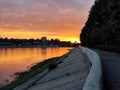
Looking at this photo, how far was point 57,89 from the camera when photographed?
48.2 ft

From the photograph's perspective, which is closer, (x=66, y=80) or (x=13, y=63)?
(x=66, y=80)

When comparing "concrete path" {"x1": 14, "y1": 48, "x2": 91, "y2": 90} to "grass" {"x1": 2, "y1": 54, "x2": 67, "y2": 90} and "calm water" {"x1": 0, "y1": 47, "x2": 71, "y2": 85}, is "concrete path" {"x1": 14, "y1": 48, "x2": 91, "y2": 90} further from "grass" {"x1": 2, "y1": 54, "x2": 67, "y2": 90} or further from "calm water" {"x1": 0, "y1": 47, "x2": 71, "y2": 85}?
"calm water" {"x1": 0, "y1": 47, "x2": 71, "y2": 85}

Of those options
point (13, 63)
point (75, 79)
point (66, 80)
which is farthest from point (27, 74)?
point (13, 63)

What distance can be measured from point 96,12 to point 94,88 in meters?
76.3

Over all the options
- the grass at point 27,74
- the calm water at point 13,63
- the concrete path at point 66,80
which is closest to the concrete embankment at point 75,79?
the concrete path at point 66,80

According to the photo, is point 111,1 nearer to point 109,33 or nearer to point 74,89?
point 109,33

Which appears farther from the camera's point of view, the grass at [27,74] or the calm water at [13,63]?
the calm water at [13,63]

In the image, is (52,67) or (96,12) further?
(96,12)

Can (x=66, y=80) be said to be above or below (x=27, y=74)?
above

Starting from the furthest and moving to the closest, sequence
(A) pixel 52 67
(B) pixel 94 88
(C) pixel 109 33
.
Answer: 1. (C) pixel 109 33
2. (A) pixel 52 67
3. (B) pixel 94 88

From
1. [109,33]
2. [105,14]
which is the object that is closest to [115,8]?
[109,33]

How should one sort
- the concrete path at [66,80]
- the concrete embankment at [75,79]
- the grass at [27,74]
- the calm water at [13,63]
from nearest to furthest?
the concrete embankment at [75,79] → the concrete path at [66,80] → the grass at [27,74] → the calm water at [13,63]

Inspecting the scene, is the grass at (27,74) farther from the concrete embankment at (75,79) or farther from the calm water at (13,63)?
the concrete embankment at (75,79)

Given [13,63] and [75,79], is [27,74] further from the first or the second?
[13,63]
